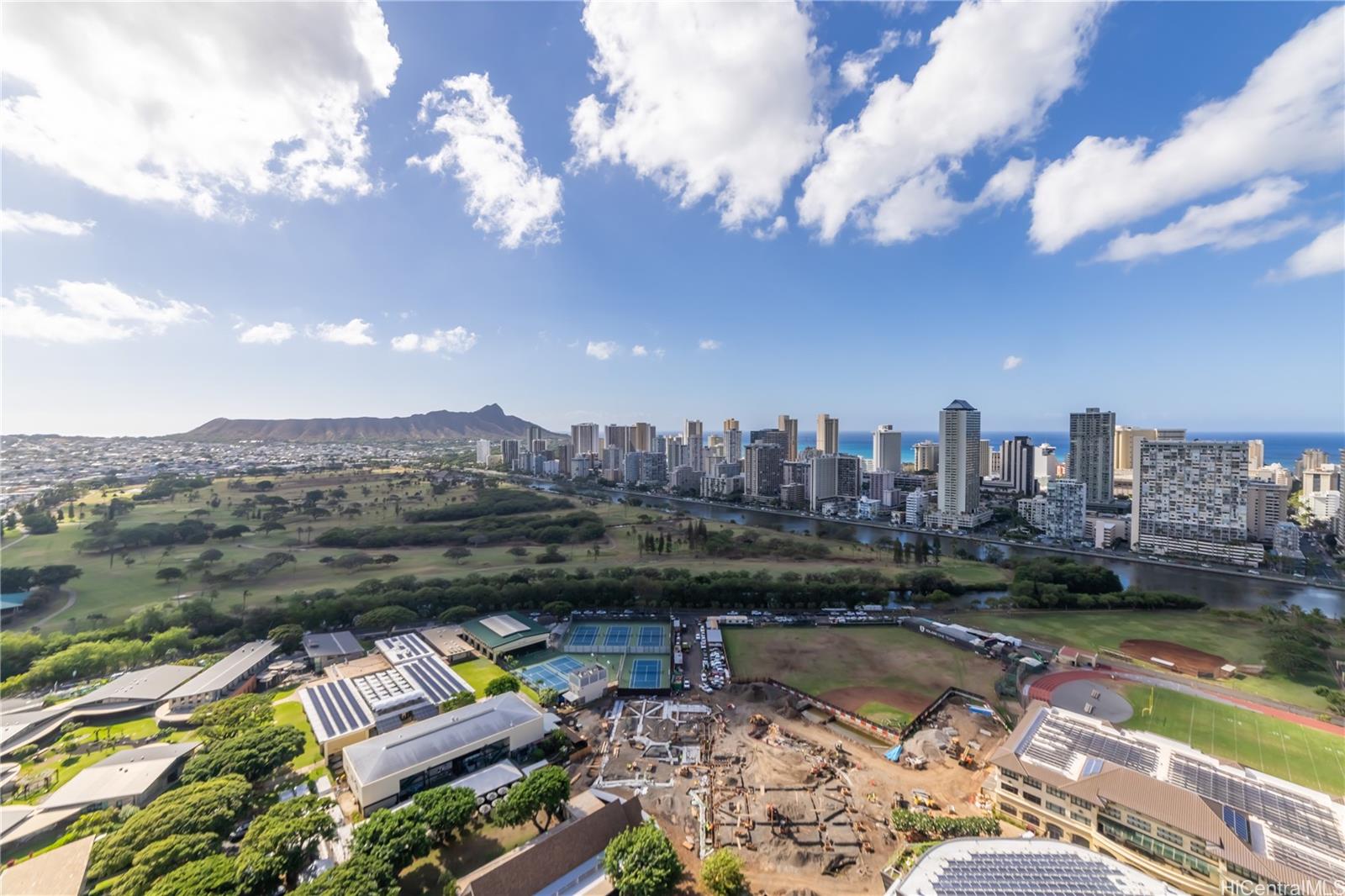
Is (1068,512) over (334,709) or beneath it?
over

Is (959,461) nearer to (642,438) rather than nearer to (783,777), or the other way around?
(783,777)

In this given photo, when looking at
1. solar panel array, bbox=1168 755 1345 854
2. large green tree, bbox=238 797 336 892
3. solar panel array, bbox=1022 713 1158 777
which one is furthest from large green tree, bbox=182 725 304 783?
solar panel array, bbox=1168 755 1345 854

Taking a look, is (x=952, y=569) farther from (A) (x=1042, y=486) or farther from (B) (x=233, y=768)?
(A) (x=1042, y=486)

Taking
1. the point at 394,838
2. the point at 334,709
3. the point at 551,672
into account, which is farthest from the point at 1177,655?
the point at 334,709

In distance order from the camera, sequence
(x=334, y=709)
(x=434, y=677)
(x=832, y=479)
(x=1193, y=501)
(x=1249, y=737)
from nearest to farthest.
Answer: (x=1249, y=737) < (x=334, y=709) < (x=434, y=677) < (x=1193, y=501) < (x=832, y=479)

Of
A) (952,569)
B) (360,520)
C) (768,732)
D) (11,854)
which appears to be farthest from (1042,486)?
(11,854)

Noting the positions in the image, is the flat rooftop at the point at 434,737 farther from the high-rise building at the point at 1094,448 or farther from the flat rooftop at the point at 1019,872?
the high-rise building at the point at 1094,448

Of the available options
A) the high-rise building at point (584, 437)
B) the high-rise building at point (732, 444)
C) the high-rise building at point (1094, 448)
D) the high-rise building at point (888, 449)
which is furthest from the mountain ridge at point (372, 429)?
the high-rise building at point (1094, 448)
